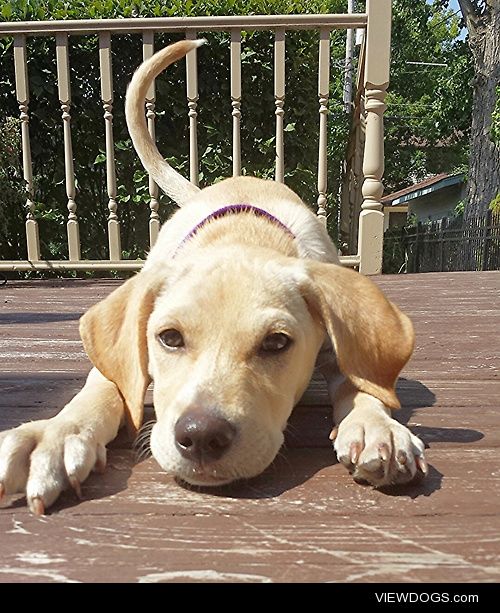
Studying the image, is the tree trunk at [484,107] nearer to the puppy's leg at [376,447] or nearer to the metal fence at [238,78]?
the metal fence at [238,78]

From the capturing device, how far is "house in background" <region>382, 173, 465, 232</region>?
29.6 metres

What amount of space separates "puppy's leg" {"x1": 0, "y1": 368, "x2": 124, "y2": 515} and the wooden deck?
4 centimetres

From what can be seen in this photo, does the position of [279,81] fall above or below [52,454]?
above

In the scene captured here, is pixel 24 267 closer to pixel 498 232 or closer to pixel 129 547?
pixel 129 547

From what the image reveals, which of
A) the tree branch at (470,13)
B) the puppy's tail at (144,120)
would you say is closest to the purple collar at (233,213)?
the puppy's tail at (144,120)

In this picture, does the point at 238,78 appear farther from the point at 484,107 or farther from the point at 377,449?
the point at 484,107

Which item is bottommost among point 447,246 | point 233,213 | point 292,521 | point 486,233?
point 447,246

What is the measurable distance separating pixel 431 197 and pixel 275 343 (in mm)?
33161

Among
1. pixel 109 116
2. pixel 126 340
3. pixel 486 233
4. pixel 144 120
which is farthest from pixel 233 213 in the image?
pixel 486 233

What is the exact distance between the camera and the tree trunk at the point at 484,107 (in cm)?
1224

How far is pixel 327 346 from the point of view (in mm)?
2197

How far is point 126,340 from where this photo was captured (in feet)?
5.83

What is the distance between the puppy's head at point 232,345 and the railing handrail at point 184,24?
11.8 feet

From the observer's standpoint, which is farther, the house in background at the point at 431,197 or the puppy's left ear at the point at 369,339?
the house in background at the point at 431,197
